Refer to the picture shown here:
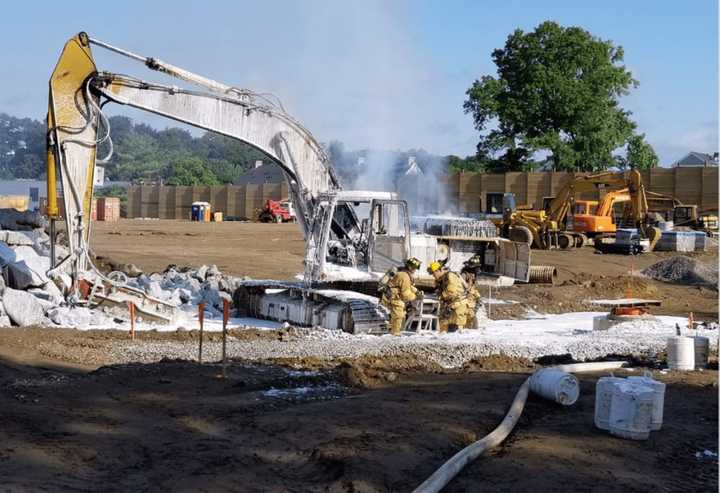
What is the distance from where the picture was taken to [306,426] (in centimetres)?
803

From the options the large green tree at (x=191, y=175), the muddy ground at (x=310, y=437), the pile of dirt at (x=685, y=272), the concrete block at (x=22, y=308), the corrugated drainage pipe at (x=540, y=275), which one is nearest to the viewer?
the muddy ground at (x=310, y=437)

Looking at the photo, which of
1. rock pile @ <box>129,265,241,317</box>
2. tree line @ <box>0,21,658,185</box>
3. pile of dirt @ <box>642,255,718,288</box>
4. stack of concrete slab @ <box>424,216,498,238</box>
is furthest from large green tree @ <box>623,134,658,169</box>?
rock pile @ <box>129,265,241,317</box>

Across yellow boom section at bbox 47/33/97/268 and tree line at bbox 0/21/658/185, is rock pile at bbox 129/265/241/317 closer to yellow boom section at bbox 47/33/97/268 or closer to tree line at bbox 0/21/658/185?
yellow boom section at bbox 47/33/97/268

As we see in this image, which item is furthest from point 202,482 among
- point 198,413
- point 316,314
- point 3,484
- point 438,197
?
point 438,197

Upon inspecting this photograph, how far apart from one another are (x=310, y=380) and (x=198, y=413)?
2091 millimetres

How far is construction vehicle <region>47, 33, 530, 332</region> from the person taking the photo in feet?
50.5

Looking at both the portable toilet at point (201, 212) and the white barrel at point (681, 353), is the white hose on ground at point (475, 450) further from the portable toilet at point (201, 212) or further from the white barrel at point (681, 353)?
the portable toilet at point (201, 212)

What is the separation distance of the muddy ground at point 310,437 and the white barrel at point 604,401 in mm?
110

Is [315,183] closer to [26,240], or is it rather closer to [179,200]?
[26,240]

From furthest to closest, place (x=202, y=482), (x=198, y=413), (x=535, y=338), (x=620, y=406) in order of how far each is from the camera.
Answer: (x=535, y=338)
(x=198, y=413)
(x=620, y=406)
(x=202, y=482)

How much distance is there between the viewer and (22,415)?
801 centimetres

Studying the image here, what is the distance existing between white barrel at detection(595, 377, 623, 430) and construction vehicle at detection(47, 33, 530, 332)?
6595 millimetres

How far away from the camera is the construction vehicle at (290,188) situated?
50.5 ft

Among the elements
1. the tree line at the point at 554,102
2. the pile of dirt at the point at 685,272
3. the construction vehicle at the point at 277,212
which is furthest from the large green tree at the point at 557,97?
the pile of dirt at the point at 685,272
